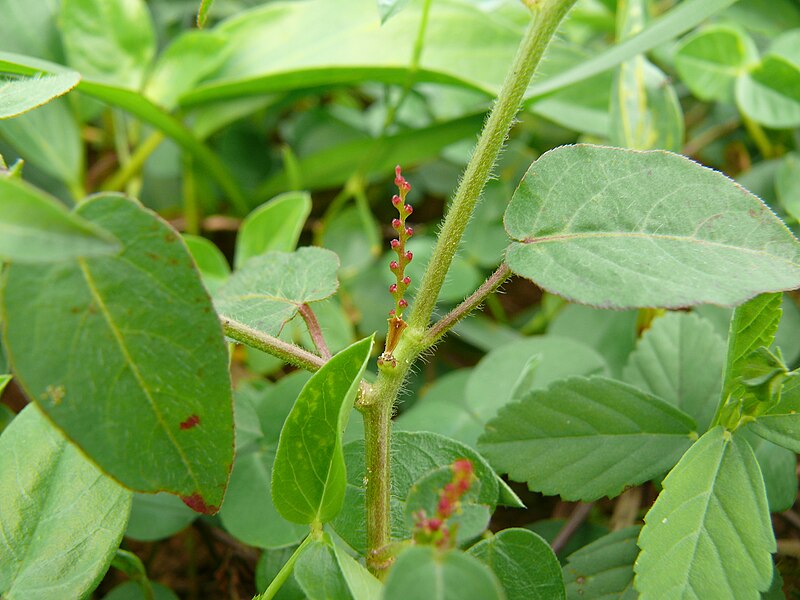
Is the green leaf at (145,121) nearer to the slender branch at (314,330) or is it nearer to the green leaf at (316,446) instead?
the slender branch at (314,330)

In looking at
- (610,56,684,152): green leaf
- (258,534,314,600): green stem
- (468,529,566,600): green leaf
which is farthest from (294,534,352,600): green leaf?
(610,56,684,152): green leaf

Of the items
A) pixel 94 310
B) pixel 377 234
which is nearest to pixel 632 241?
pixel 94 310

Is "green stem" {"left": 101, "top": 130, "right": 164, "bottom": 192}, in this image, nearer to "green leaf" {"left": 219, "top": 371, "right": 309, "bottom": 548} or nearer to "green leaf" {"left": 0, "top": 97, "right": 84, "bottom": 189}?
"green leaf" {"left": 0, "top": 97, "right": 84, "bottom": 189}

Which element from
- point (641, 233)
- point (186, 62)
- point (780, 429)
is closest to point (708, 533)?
point (780, 429)

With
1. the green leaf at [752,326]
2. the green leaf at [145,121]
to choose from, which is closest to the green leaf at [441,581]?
the green leaf at [752,326]

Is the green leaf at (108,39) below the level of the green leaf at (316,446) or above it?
above

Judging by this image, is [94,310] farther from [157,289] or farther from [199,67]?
[199,67]

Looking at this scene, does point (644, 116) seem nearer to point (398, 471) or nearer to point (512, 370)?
point (512, 370)

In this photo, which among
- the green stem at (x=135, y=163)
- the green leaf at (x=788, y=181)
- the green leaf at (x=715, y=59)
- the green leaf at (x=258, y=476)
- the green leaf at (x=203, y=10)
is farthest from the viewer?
the green stem at (x=135, y=163)
